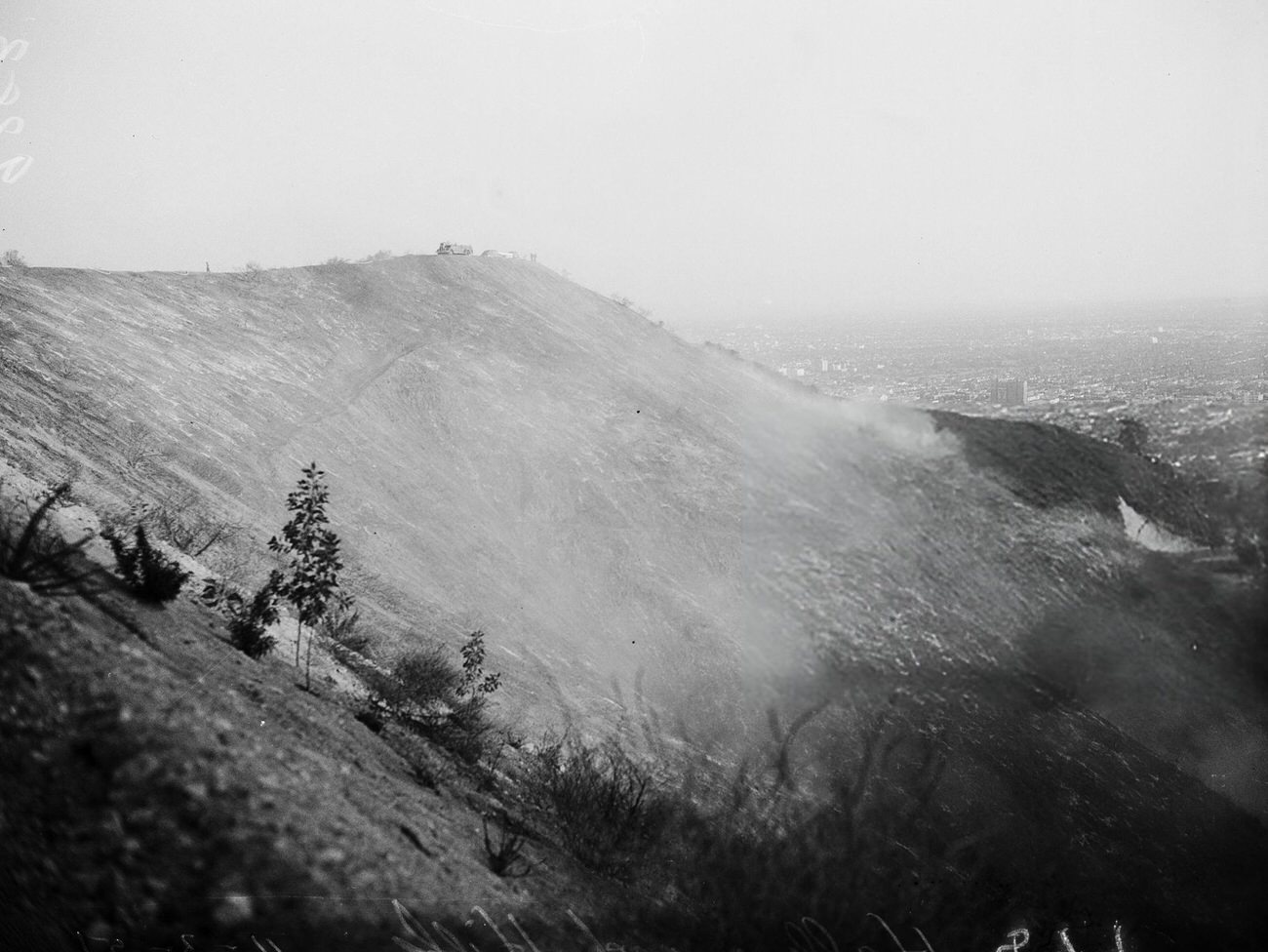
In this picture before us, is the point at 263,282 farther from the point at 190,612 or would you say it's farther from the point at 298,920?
the point at 298,920

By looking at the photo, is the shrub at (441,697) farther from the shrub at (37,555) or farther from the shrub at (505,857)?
the shrub at (37,555)

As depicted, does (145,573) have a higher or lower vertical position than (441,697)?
higher

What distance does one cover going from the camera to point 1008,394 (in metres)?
46.5

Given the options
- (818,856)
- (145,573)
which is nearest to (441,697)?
(145,573)

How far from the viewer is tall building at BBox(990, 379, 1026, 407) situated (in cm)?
4344

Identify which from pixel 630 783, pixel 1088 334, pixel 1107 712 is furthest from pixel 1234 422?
pixel 1088 334

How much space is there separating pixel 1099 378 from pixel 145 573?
68.0 meters

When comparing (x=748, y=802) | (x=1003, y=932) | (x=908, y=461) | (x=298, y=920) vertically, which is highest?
(x=908, y=461)

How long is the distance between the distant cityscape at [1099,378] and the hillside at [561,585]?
6.70 metres

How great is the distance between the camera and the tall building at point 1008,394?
143 ft

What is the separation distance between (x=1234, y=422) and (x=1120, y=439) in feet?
15.4

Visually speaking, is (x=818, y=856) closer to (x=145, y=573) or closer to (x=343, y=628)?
(x=343, y=628)

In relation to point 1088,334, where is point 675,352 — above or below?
below

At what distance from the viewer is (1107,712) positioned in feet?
68.6
